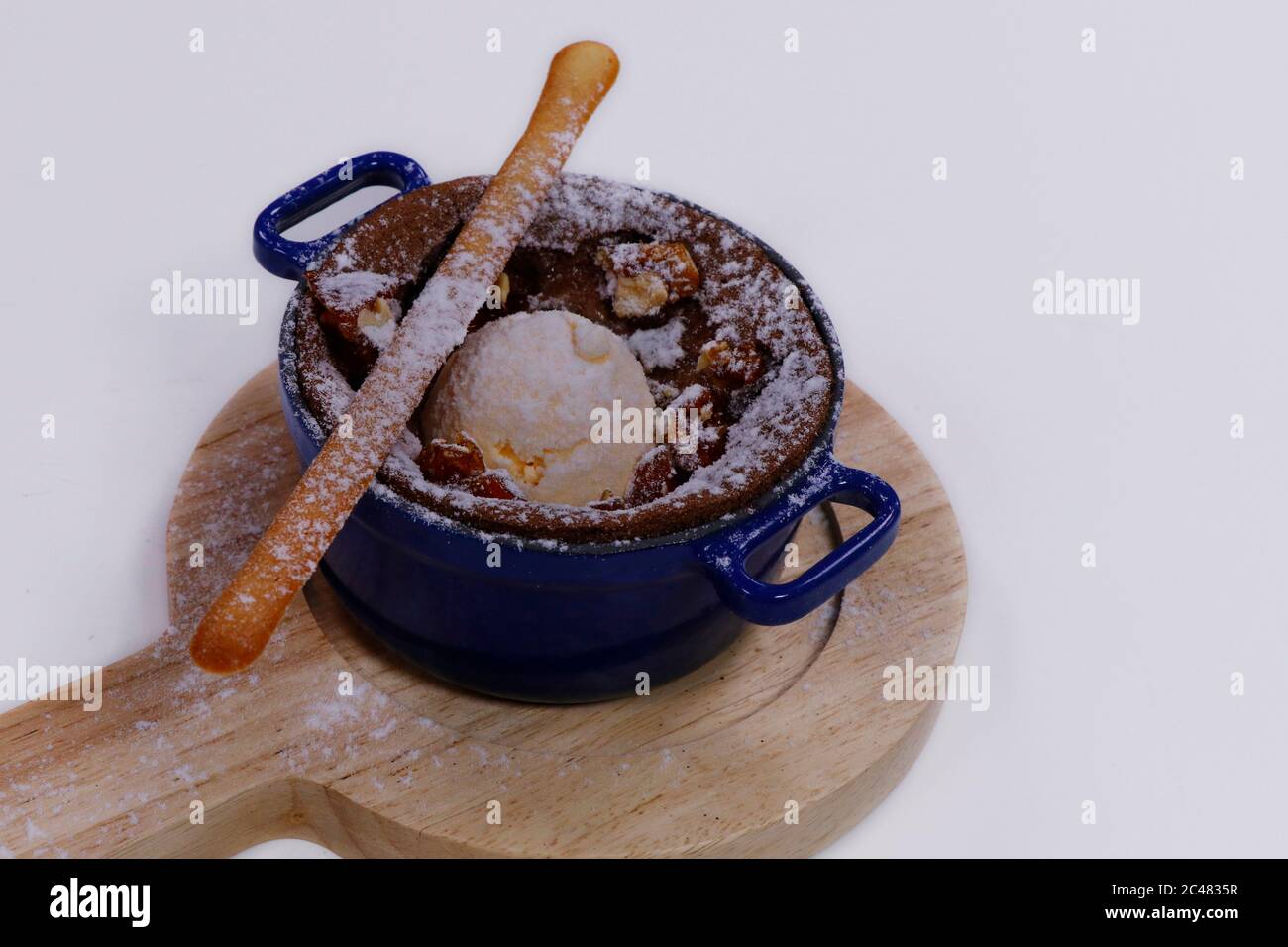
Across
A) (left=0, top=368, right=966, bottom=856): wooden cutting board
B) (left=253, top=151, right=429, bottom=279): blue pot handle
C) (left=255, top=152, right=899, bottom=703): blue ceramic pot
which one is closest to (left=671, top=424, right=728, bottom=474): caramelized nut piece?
(left=255, top=152, right=899, bottom=703): blue ceramic pot

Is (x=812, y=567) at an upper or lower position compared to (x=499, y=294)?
lower

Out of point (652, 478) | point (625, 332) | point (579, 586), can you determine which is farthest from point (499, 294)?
point (579, 586)

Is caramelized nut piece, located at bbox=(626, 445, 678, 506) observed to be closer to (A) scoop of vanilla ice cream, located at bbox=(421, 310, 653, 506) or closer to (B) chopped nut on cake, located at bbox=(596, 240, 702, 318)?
(A) scoop of vanilla ice cream, located at bbox=(421, 310, 653, 506)

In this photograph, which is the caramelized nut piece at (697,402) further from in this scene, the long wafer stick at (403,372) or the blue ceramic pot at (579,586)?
the long wafer stick at (403,372)

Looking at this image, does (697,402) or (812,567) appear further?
(697,402)

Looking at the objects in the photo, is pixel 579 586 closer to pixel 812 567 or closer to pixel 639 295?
pixel 812 567

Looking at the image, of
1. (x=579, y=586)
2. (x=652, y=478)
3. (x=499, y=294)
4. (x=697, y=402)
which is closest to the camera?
(x=579, y=586)

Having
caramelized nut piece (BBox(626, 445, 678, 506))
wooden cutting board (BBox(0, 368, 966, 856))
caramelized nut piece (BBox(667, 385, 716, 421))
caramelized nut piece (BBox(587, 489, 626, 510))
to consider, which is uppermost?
caramelized nut piece (BBox(667, 385, 716, 421))

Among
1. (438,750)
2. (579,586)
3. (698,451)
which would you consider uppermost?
(698,451)
